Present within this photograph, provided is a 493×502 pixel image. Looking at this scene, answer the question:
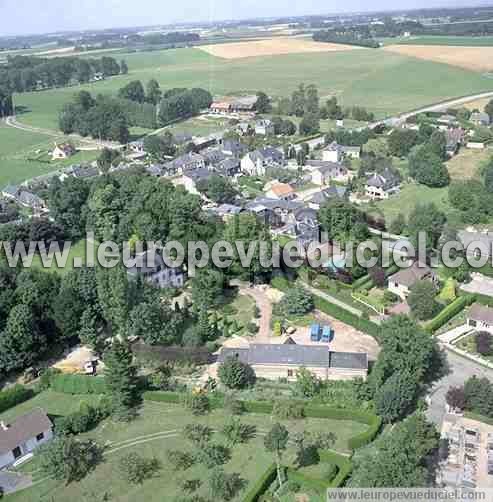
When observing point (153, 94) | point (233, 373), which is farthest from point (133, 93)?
point (233, 373)

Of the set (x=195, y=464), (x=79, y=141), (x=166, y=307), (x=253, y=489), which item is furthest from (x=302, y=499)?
(x=79, y=141)

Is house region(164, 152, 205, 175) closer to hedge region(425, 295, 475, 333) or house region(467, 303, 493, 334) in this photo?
hedge region(425, 295, 475, 333)

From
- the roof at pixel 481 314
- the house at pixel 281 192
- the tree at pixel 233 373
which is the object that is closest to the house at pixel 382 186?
the house at pixel 281 192

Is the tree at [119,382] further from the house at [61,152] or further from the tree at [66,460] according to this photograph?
the house at [61,152]

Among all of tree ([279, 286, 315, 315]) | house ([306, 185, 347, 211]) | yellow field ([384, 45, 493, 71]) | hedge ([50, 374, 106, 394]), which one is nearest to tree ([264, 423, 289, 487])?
hedge ([50, 374, 106, 394])

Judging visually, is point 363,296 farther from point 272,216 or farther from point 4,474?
point 4,474

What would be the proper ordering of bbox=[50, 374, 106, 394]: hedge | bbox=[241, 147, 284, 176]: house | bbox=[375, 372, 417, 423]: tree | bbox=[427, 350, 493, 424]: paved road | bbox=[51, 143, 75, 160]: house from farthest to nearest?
1. bbox=[51, 143, 75, 160]: house
2. bbox=[241, 147, 284, 176]: house
3. bbox=[50, 374, 106, 394]: hedge
4. bbox=[427, 350, 493, 424]: paved road
5. bbox=[375, 372, 417, 423]: tree
